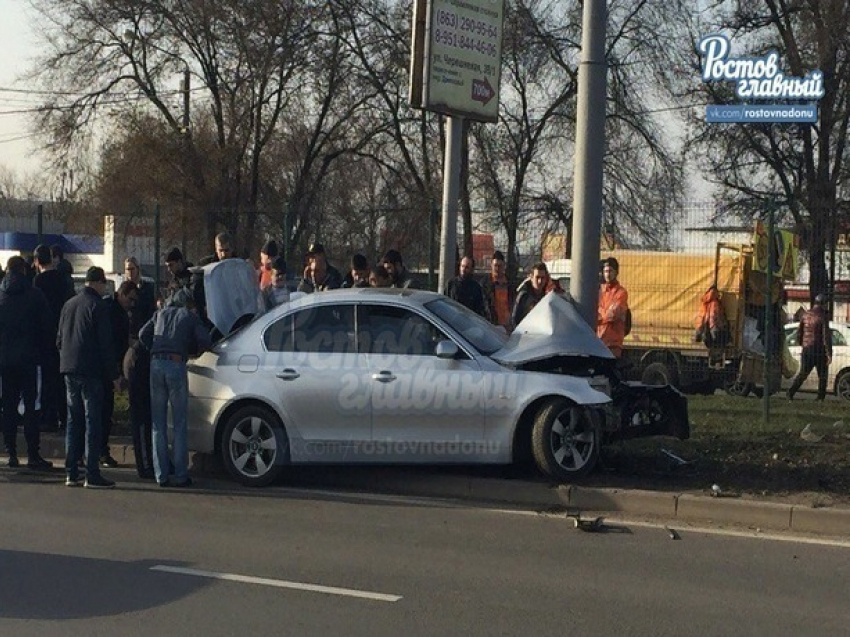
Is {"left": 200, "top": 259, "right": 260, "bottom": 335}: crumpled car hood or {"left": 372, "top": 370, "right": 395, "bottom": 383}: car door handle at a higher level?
{"left": 200, "top": 259, "right": 260, "bottom": 335}: crumpled car hood

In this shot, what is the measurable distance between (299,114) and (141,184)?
→ 475cm

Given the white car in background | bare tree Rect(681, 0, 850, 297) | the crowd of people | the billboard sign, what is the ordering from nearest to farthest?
1. the crowd of people
2. the billboard sign
3. the white car in background
4. bare tree Rect(681, 0, 850, 297)

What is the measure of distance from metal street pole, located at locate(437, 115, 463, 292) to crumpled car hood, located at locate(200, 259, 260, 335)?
2.99 m

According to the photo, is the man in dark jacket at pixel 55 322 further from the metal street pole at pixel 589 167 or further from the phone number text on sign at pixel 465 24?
the metal street pole at pixel 589 167

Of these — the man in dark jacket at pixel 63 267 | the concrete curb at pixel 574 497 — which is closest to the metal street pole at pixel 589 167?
the concrete curb at pixel 574 497

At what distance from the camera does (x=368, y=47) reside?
3075 cm

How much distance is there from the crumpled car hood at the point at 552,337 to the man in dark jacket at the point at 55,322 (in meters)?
4.93

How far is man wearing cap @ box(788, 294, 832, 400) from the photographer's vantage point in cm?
1902

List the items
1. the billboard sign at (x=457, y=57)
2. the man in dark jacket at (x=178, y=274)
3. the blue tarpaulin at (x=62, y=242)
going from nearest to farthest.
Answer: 1. the man in dark jacket at (x=178, y=274)
2. the billboard sign at (x=457, y=57)
3. the blue tarpaulin at (x=62, y=242)

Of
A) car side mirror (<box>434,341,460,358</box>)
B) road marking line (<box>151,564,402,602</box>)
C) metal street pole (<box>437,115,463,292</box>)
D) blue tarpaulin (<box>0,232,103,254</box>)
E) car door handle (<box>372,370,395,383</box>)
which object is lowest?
road marking line (<box>151,564,402,602</box>)

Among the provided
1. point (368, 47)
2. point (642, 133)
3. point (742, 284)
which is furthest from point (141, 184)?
point (742, 284)

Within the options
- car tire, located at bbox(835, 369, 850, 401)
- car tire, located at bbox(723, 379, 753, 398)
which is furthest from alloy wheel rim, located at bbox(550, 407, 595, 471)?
car tire, located at bbox(835, 369, 850, 401)

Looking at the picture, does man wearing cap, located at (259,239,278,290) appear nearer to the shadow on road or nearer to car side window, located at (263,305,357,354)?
car side window, located at (263,305,357,354)

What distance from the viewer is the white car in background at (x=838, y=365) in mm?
21094
